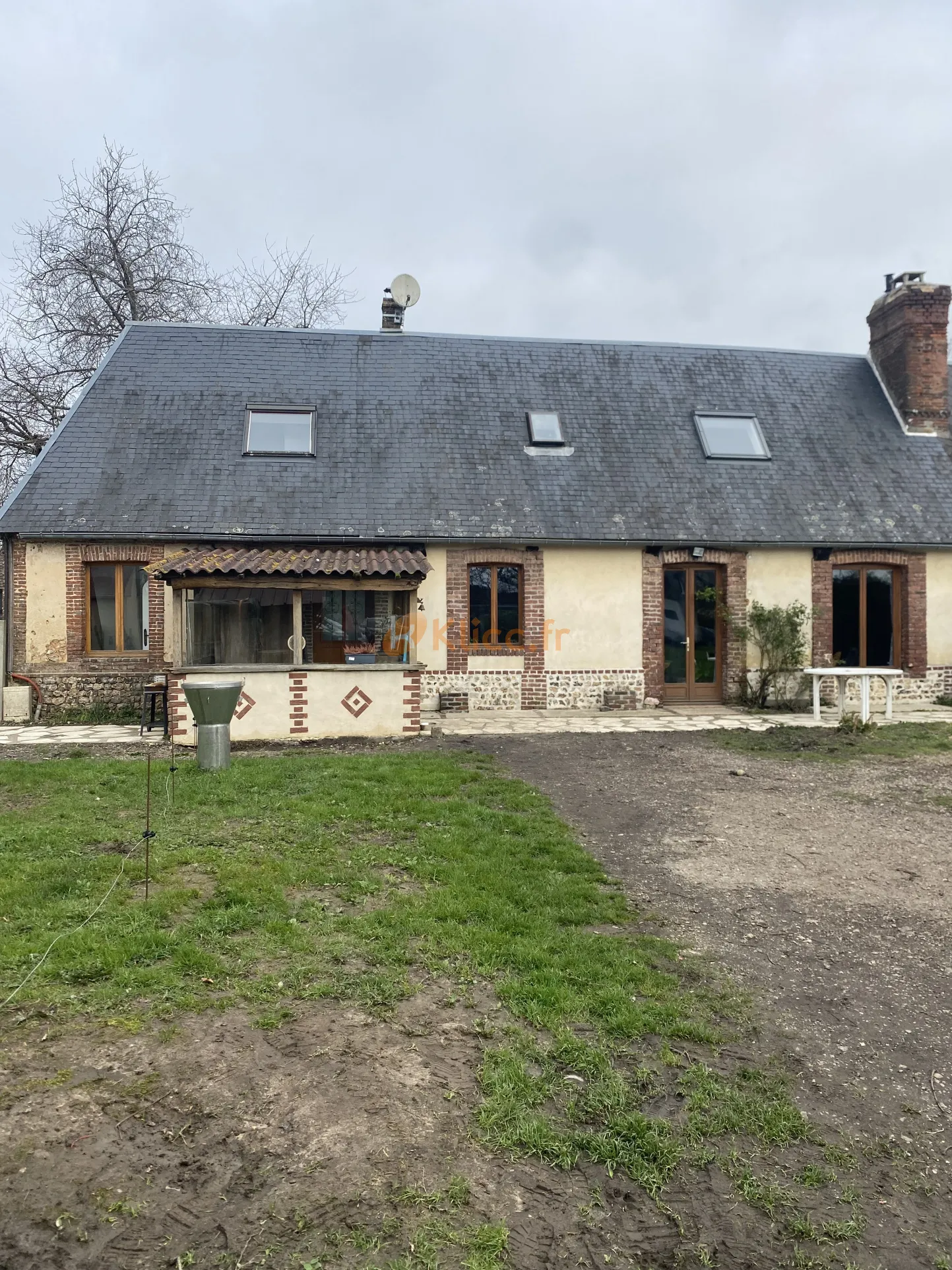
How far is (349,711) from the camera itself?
1080cm

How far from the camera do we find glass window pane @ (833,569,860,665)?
46.3 ft

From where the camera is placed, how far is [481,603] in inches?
526

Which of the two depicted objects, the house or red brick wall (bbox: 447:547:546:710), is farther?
red brick wall (bbox: 447:547:546:710)

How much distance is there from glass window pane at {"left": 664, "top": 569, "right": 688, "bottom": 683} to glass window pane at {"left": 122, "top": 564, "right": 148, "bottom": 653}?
873 cm

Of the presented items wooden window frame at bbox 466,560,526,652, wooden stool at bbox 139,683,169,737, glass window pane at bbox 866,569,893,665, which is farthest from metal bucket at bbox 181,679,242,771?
glass window pane at bbox 866,569,893,665

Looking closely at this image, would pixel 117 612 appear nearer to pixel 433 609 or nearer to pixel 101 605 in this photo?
pixel 101 605

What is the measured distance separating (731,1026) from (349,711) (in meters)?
7.92

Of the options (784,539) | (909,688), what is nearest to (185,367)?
(784,539)

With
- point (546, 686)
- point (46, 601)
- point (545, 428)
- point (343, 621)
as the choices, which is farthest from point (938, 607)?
point (46, 601)

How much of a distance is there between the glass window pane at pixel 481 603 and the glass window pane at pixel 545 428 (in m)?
2.85

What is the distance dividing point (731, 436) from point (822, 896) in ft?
38.8

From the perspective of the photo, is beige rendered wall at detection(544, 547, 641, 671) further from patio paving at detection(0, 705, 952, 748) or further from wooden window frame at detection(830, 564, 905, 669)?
wooden window frame at detection(830, 564, 905, 669)

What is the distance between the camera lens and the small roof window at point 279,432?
45.6ft

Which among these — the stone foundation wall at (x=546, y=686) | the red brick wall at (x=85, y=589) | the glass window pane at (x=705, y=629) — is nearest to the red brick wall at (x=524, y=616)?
the stone foundation wall at (x=546, y=686)
